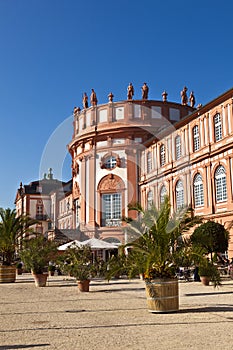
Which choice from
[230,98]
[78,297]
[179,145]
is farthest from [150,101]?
[78,297]

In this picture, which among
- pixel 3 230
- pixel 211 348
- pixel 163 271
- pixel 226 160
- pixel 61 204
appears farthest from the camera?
pixel 61 204

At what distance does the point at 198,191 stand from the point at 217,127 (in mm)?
4602

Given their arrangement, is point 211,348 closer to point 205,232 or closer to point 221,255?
point 205,232

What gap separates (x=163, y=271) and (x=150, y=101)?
3146 centimetres

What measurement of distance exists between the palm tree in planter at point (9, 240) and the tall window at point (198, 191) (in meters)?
11.2

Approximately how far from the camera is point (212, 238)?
78.9 ft

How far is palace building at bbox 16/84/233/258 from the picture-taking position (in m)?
33.6

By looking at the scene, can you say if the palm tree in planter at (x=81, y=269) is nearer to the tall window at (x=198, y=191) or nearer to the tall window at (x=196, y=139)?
the tall window at (x=198, y=191)

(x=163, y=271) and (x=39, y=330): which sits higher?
(x=163, y=271)

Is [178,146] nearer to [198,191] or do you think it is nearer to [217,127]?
[198,191]

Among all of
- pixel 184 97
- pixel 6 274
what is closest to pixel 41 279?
pixel 6 274

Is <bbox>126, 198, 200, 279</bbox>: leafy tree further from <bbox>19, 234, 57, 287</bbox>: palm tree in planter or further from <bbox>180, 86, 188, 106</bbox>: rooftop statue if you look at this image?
<bbox>180, 86, 188, 106</bbox>: rooftop statue

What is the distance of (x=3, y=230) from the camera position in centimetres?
2695

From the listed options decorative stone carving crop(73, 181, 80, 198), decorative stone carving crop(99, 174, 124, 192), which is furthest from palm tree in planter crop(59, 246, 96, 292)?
decorative stone carving crop(73, 181, 80, 198)
